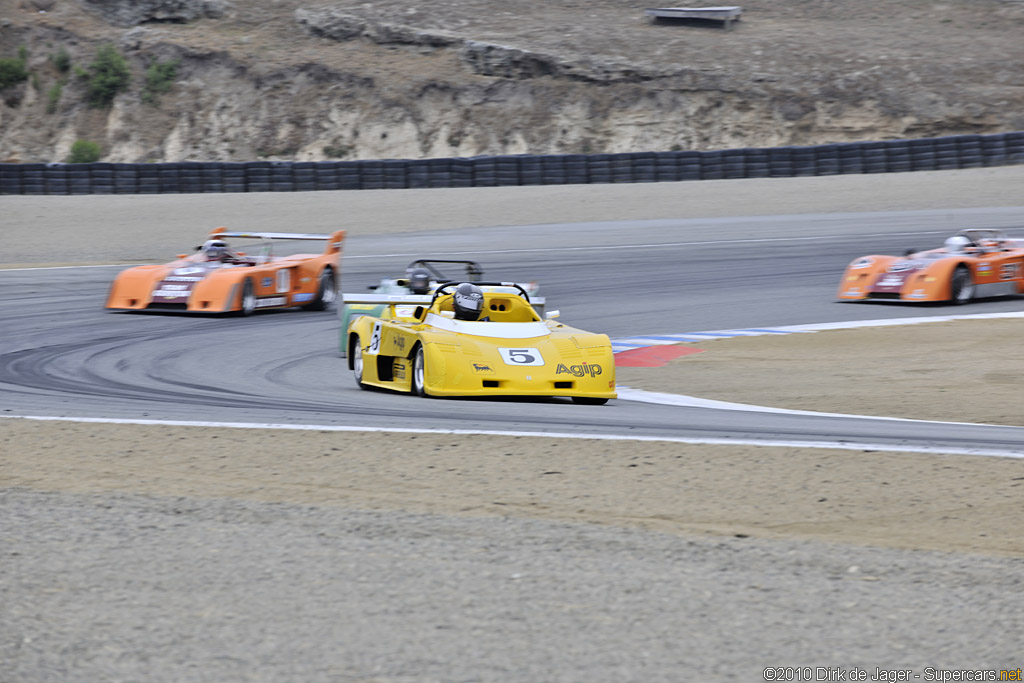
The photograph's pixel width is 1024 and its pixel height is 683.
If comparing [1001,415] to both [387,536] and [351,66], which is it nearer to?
[387,536]

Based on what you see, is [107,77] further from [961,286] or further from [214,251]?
[961,286]

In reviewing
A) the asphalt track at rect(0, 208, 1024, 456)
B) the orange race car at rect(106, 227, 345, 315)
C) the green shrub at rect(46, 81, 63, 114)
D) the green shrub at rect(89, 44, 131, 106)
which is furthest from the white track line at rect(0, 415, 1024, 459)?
the green shrub at rect(46, 81, 63, 114)

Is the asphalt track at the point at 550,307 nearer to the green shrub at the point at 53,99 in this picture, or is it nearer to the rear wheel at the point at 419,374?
the rear wheel at the point at 419,374

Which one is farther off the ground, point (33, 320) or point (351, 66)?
point (351, 66)

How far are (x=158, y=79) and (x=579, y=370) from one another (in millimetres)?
35176

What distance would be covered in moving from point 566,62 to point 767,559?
1417 inches

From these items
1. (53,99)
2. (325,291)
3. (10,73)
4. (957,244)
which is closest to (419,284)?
(325,291)

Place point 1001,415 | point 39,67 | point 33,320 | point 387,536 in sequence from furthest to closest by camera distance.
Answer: point 39,67 < point 33,320 < point 1001,415 < point 387,536

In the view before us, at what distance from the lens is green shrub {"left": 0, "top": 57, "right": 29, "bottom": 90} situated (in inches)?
1663

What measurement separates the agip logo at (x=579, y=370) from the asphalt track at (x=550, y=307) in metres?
0.28

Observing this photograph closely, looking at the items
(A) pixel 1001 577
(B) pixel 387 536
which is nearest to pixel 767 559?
(A) pixel 1001 577

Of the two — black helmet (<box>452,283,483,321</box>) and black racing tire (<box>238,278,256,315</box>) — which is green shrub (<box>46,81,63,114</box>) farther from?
black helmet (<box>452,283,483,321</box>)

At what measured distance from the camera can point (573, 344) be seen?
978 centimetres

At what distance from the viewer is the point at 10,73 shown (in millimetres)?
42281
